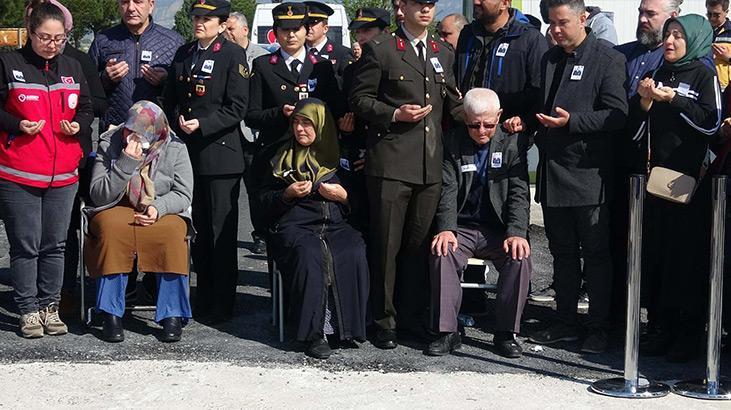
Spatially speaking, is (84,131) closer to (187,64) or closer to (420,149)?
(187,64)

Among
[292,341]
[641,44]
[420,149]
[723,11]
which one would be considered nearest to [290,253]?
[292,341]

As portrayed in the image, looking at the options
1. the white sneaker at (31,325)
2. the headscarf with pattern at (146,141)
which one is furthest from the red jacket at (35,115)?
the white sneaker at (31,325)

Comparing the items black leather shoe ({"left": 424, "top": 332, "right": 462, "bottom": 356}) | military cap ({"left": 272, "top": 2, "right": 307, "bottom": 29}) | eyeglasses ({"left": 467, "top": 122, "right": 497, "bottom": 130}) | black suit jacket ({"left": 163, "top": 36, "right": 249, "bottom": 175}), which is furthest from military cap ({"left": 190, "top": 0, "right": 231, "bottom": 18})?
black leather shoe ({"left": 424, "top": 332, "right": 462, "bottom": 356})

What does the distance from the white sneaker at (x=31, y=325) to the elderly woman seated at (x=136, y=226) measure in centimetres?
37

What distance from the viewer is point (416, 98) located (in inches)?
255

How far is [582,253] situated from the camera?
6664 mm

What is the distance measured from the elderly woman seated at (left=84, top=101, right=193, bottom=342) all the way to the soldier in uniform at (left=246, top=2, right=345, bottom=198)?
1.96ft

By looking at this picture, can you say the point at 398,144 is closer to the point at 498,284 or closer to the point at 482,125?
the point at 482,125

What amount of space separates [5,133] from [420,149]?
92.7 inches

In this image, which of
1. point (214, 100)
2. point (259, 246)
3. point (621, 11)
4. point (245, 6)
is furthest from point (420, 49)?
point (245, 6)

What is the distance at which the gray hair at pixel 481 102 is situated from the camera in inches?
252

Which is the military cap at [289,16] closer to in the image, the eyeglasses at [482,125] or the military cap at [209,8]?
the military cap at [209,8]

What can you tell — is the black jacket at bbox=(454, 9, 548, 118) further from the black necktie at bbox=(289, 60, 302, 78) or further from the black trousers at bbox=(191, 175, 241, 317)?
the black trousers at bbox=(191, 175, 241, 317)

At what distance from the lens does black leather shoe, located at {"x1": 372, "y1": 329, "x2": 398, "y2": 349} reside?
6.50 meters
